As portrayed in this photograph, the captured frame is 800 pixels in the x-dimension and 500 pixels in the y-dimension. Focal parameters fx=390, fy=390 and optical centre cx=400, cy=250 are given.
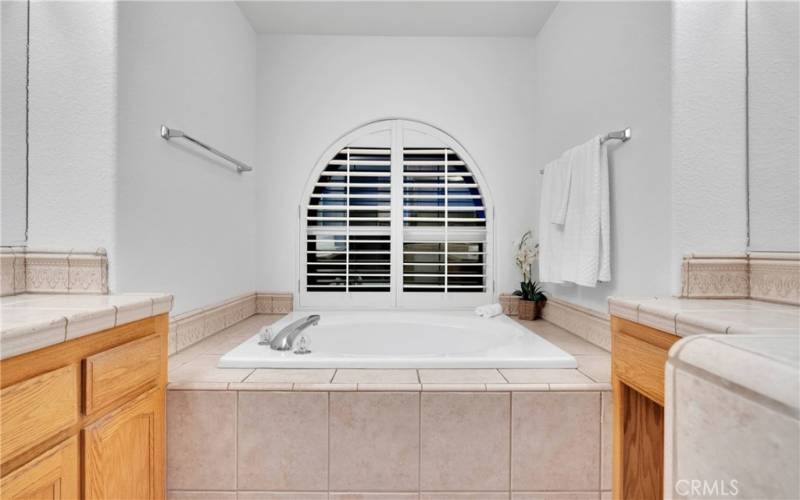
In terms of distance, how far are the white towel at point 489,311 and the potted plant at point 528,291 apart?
0.16 meters

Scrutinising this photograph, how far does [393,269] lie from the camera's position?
103 inches

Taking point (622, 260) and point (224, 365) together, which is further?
point (622, 260)


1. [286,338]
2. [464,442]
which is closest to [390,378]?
[464,442]

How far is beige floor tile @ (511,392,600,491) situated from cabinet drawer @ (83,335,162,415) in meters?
1.13

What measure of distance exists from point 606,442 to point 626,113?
1.28 metres

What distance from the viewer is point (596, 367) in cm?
150

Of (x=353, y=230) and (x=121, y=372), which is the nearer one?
(x=121, y=372)

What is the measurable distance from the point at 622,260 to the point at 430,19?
180 cm

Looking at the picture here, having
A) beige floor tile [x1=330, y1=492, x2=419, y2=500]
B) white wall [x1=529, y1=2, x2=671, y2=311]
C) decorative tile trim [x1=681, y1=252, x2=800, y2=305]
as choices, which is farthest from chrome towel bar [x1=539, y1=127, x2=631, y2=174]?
beige floor tile [x1=330, y1=492, x2=419, y2=500]

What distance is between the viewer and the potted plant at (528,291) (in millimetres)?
2412

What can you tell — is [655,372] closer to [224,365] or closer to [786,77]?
[786,77]

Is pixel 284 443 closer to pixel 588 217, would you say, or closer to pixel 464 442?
pixel 464 442

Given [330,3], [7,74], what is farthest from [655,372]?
[330,3]

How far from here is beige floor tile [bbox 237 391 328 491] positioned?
1234 millimetres
